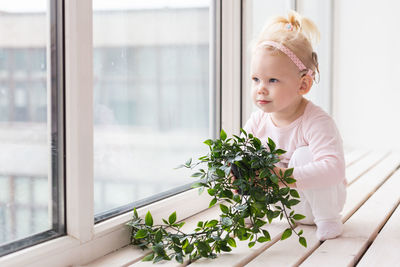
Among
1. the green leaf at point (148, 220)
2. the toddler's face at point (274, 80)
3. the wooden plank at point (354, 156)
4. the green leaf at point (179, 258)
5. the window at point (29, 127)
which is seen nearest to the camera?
the window at point (29, 127)

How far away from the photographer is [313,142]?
150cm

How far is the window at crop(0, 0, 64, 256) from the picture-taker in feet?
3.72

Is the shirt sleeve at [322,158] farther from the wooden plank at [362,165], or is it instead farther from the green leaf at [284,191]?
the wooden plank at [362,165]

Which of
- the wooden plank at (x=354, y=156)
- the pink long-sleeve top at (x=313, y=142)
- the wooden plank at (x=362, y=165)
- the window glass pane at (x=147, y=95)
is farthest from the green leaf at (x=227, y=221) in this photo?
the wooden plank at (x=354, y=156)

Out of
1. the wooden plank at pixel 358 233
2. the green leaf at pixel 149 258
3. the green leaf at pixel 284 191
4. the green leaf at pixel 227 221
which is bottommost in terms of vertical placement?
the wooden plank at pixel 358 233

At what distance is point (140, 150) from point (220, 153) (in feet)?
1.26

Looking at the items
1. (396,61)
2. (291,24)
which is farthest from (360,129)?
(291,24)

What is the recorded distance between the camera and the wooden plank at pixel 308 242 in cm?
131

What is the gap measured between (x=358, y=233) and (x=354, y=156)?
5.99 ft

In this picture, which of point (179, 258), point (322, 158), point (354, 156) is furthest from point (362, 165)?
point (179, 258)

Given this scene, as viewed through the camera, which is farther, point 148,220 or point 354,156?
point 354,156

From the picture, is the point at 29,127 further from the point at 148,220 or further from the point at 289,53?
the point at 289,53

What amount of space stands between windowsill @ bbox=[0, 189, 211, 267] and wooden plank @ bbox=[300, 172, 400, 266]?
48cm

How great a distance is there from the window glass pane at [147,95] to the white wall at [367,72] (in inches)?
86.5
